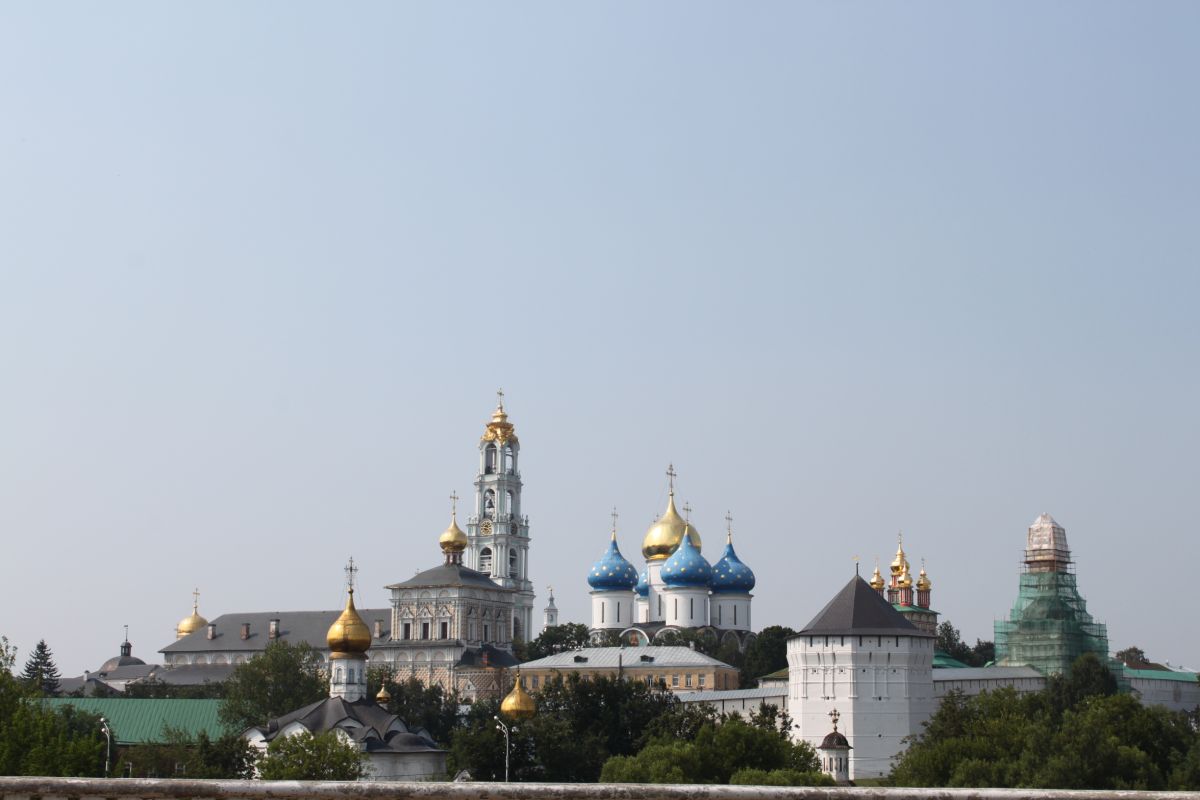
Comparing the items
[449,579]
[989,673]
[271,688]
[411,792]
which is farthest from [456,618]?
[411,792]

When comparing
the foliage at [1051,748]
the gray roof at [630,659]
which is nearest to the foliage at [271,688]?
the gray roof at [630,659]

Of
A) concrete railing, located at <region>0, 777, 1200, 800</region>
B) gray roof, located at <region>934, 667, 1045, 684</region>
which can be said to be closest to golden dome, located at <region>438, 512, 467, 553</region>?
gray roof, located at <region>934, 667, 1045, 684</region>

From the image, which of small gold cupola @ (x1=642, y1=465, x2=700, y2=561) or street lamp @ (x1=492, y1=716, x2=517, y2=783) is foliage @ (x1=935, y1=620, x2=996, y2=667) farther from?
street lamp @ (x1=492, y1=716, x2=517, y2=783)

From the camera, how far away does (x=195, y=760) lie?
1805 inches

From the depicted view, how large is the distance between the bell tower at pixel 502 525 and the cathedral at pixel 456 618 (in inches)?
2.3

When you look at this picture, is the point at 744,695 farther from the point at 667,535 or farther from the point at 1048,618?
the point at 667,535

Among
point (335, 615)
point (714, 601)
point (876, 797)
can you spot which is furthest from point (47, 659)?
point (876, 797)

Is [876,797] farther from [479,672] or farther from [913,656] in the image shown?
[479,672]

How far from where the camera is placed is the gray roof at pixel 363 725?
169 ft

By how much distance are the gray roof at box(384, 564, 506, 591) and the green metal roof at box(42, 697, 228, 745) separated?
61.0ft

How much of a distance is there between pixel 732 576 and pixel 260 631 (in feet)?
105

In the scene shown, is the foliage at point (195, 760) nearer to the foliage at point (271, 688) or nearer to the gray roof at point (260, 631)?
the foliage at point (271, 688)

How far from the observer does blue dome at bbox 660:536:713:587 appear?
88.5 m

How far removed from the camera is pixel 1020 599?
74438 millimetres
